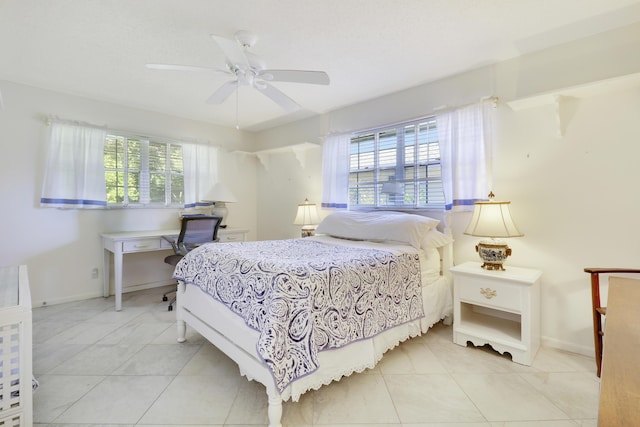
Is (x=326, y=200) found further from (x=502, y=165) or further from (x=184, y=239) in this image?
(x=502, y=165)

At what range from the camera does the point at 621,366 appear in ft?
2.22

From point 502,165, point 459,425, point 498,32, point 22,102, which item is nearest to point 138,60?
point 22,102

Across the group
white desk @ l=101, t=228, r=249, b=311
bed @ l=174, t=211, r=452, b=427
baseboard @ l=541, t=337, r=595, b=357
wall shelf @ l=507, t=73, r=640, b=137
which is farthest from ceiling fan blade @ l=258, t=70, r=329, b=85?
baseboard @ l=541, t=337, r=595, b=357

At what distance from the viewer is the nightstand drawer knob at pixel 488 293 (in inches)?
82.9

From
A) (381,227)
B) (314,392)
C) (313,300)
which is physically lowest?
(314,392)

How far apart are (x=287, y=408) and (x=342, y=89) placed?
9.33 ft

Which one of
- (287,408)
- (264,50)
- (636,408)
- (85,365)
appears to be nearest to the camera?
(636,408)

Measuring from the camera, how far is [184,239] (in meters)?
3.17

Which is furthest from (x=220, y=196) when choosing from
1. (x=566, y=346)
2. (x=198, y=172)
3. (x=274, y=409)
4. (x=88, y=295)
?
(x=566, y=346)

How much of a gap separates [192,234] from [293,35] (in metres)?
2.22

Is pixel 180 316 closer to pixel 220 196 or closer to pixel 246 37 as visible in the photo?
pixel 220 196

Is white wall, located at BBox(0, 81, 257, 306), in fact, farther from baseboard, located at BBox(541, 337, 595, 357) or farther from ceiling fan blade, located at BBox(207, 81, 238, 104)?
baseboard, located at BBox(541, 337, 595, 357)

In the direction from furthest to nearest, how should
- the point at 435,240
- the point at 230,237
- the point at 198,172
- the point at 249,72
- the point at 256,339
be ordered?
the point at 198,172, the point at 230,237, the point at 435,240, the point at 249,72, the point at 256,339

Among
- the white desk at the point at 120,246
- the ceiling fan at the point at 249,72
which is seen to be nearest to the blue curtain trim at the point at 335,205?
the white desk at the point at 120,246
